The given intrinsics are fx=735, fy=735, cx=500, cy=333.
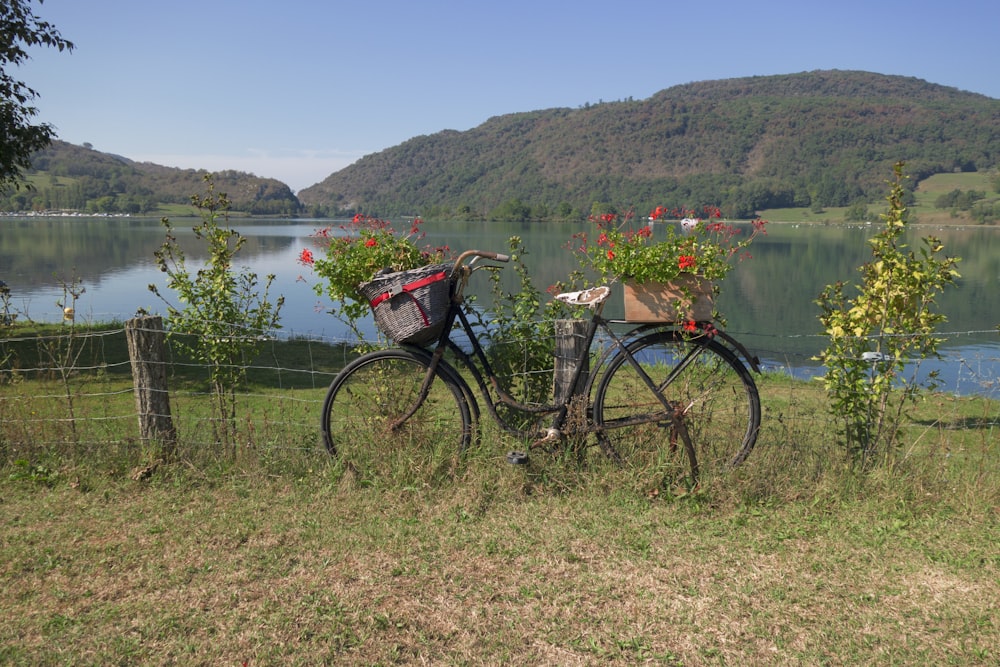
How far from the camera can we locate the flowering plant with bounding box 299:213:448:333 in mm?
4461

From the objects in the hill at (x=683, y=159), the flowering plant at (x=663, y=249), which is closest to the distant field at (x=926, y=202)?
the hill at (x=683, y=159)

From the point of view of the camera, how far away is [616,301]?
40156mm

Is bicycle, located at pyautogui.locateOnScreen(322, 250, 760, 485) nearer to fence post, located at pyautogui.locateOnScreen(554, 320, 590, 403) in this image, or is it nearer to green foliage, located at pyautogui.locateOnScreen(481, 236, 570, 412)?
fence post, located at pyautogui.locateOnScreen(554, 320, 590, 403)

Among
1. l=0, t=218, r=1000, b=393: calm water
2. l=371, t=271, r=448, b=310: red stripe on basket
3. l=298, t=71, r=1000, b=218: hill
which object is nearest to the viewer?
l=371, t=271, r=448, b=310: red stripe on basket

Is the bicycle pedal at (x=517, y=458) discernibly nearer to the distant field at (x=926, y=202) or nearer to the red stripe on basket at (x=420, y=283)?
Result: the red stripe on basket at (x=420, y=283)

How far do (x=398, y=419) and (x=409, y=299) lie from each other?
0.83m

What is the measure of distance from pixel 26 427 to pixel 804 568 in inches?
193

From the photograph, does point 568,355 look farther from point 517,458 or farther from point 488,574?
point 488,574

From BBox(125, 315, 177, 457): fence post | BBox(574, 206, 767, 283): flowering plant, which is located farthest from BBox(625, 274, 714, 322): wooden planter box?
BBox(125, 315, 177, 457): fence post

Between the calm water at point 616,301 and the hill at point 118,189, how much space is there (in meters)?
39.6

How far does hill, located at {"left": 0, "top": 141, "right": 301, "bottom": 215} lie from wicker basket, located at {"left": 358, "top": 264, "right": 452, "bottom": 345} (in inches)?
4752

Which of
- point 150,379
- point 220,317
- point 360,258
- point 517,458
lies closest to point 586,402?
point 517,458

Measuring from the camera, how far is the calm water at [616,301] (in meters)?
27.6

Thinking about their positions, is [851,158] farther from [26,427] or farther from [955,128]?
[26,427]
